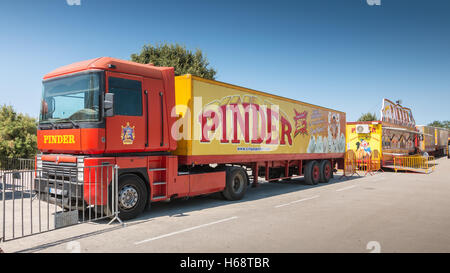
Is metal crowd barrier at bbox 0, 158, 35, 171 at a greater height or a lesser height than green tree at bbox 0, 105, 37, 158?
lesser

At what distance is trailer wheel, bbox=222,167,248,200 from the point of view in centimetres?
1037

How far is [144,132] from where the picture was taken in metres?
7.84

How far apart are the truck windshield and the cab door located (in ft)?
1.01

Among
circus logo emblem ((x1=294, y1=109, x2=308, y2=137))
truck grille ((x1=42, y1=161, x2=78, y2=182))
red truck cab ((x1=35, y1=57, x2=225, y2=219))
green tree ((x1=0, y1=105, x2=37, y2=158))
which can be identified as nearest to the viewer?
red truck cab ((x1=35, y1=57, x2=225, y2=219))

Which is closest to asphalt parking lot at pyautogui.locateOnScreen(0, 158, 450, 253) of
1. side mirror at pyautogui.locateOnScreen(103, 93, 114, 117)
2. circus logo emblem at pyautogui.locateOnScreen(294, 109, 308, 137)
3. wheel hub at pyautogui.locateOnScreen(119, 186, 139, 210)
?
wheel hub at pyautogui.locateOnScreen(119, 186, 139, 210)

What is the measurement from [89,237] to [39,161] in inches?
123

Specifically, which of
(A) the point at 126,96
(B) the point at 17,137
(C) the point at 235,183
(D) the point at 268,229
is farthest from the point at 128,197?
(B) the point at 17,137

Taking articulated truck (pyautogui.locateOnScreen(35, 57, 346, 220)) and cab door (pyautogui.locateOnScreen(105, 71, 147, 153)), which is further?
cab door (pyautogui.locateOnScreen(105, 71, 147, 153))

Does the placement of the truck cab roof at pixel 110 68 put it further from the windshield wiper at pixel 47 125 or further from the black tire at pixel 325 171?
the black tire at pixel 325 171

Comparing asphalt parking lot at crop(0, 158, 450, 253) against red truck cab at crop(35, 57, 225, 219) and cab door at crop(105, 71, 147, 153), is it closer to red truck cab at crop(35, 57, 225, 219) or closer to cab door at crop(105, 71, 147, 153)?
red truck cab at crop(35, 57, 225, 219)

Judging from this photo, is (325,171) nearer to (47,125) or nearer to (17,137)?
(47,125)

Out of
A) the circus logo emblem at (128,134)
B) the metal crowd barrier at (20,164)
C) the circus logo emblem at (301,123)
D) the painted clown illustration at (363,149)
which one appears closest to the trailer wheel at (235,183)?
the circus logo emblem at (128,134)

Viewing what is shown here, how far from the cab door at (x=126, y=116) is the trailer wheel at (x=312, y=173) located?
30.5 ft

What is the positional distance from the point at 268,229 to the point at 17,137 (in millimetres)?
19163
